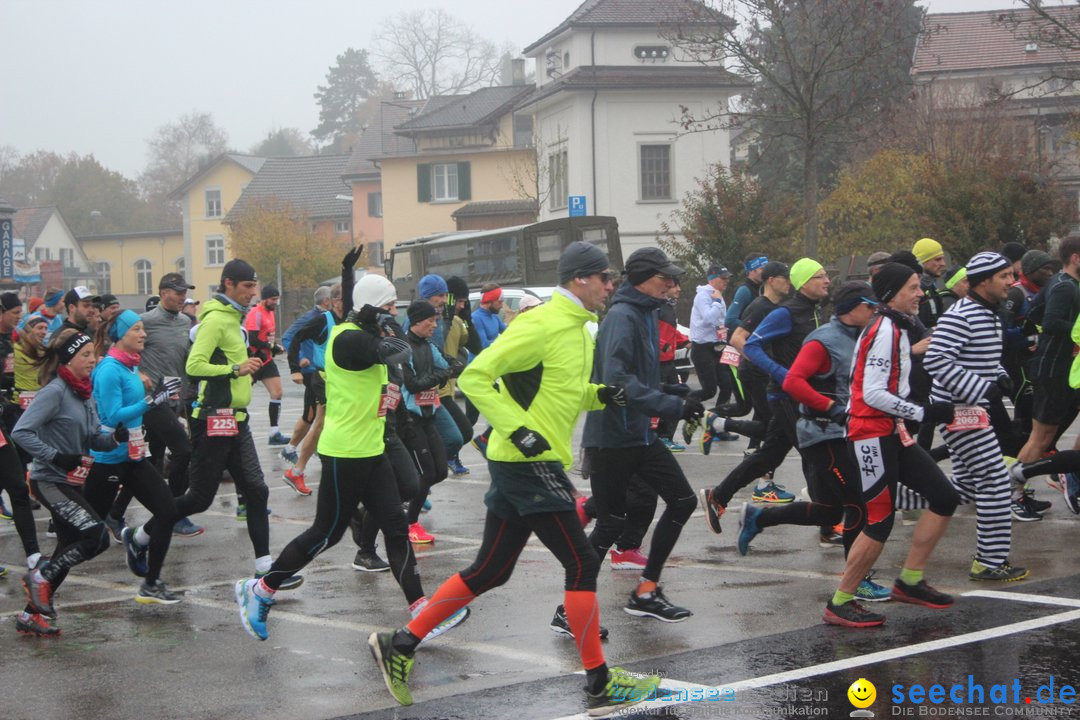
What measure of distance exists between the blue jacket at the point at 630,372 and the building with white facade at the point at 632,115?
134 ft

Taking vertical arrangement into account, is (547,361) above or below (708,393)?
above

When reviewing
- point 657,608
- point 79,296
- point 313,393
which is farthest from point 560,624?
point 313,393

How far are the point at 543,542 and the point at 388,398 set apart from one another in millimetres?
2255

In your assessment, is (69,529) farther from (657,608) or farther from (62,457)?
(657,608)

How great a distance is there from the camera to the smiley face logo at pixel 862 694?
17.7 ft

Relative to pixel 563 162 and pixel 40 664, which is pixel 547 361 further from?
pixel 563 162

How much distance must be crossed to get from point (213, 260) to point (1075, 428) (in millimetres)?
74736

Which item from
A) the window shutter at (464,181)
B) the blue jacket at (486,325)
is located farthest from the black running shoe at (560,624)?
the window shutter at (464,181)

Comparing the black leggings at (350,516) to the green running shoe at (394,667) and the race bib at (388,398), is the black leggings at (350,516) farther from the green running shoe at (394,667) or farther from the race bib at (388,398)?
the green running shoe at (394,667)

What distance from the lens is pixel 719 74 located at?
158 feet

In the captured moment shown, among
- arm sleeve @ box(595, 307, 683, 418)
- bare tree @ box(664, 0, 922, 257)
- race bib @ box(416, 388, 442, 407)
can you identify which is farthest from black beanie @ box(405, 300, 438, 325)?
bare tree @ box(664, 0, 922, 257)

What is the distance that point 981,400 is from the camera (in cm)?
759

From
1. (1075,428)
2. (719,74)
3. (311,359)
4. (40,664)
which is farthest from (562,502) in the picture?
(719,74)

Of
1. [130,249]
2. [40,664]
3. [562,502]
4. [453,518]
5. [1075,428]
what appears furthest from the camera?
[130,249]
